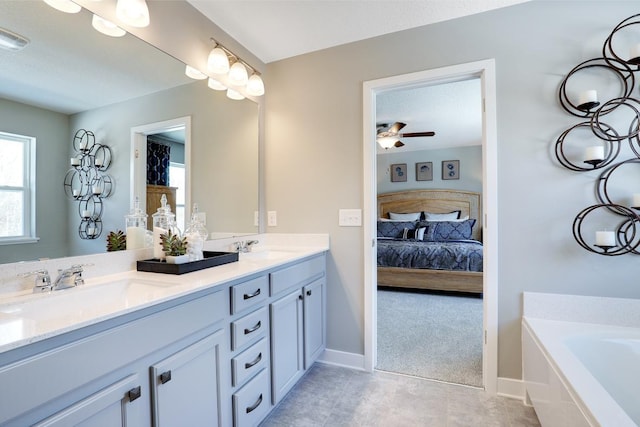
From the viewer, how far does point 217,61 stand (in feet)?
6.40

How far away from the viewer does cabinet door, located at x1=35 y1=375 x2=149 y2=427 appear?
30.5 inches

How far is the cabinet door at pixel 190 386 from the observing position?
40.0 inches

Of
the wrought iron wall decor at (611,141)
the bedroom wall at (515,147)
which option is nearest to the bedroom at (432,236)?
the bedroom wall at (515,147)

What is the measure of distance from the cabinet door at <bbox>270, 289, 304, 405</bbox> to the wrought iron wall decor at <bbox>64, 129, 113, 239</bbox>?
37.7 inches

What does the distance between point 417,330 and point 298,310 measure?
61.6 inches

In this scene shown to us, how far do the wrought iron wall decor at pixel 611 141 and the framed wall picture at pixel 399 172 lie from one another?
15.1 feet

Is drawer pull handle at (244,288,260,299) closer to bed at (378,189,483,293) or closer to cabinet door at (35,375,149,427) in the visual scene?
cabinet door at (35,375,149,427)

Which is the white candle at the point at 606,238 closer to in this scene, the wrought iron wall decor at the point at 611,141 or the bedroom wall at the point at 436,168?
the wrought iron wall decor at the point at 611,141

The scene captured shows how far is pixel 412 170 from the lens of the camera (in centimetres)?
627

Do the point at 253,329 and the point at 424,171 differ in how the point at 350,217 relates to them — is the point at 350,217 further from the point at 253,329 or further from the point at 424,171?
the point at 424,171

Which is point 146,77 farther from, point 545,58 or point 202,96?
point 545,58

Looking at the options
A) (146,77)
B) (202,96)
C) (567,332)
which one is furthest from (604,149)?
(146,77)

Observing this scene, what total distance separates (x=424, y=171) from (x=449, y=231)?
155 cm

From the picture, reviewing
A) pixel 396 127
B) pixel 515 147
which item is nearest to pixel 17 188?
pixel 515 147
